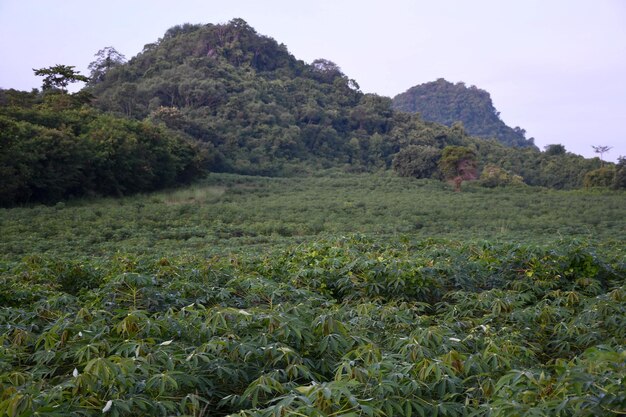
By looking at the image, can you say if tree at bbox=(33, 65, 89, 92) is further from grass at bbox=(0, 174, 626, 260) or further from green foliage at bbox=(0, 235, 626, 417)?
green foliage at bbox=(0, 235, 626, 417)

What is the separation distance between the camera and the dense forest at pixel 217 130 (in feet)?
61.8

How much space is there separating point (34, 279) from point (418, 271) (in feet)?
9.81

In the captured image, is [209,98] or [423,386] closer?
[423,386]

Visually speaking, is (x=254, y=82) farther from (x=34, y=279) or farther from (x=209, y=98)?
(x=34, y=279)

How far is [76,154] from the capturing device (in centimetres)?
1833

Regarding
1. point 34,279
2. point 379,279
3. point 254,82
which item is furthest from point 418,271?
point 254,82

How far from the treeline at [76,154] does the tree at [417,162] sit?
13.3 metres

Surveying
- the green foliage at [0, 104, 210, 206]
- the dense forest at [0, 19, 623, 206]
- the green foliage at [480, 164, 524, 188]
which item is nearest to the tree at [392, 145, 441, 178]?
the dense forest at [0, 19, 623, 206]

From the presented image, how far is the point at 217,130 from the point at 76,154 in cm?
1935

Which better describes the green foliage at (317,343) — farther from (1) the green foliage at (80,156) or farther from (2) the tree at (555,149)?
(2) the tree at (555,149)

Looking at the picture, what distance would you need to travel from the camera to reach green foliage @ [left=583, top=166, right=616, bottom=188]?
101 feet

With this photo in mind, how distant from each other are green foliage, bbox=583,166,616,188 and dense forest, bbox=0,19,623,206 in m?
0.06

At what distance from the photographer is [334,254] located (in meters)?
5.09

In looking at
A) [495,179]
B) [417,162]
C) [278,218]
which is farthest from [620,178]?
[278,218]
